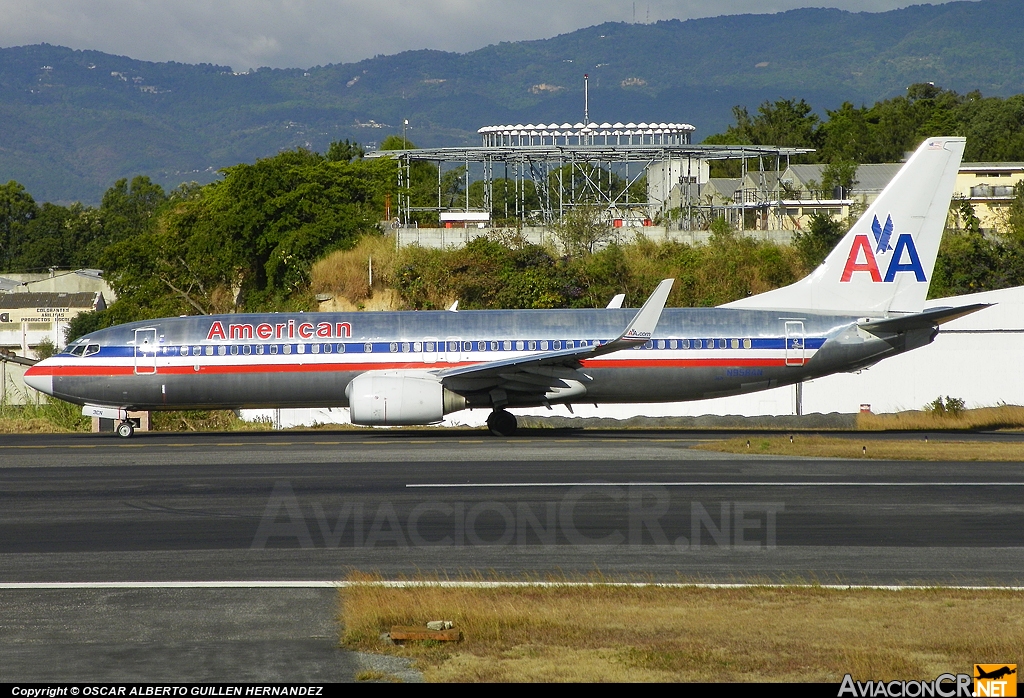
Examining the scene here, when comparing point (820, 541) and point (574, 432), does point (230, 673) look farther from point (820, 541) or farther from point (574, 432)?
point (574, 432)

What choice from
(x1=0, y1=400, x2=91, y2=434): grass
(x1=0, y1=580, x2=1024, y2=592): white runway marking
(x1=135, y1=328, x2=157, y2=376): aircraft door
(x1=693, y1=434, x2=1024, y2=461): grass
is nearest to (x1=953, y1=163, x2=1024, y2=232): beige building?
(x1=693, y1=434, x2=1024, y2=461): grass

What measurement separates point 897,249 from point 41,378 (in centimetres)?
2377

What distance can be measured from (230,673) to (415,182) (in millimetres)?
115408

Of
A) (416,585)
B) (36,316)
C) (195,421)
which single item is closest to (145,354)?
(195,421)

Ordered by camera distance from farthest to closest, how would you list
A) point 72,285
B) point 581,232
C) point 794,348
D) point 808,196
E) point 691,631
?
point 72,285
point 808,196
point 581,232
point 794,348
point 691,631

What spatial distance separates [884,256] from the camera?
31.2 m

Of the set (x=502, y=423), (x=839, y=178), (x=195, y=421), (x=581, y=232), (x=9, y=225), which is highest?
(x=9, y=225)

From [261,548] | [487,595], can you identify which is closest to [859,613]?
[487,595]

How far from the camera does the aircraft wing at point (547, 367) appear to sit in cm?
2723

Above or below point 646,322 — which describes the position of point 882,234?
above

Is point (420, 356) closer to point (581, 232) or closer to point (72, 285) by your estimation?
point (581, 232)

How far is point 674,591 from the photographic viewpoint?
12.2m

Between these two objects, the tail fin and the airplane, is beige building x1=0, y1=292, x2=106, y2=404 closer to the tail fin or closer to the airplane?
the airplane

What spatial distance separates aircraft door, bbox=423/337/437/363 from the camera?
2973 cm
